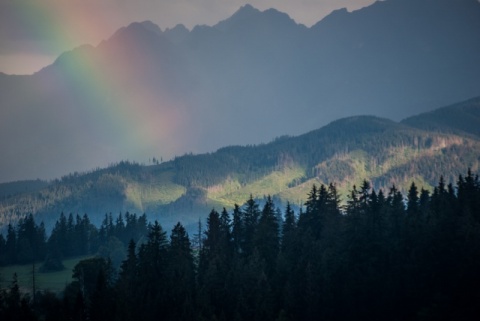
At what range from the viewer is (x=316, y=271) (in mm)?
95125

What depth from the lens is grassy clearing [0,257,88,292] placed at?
150875 mm

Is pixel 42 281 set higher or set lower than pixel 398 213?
lower

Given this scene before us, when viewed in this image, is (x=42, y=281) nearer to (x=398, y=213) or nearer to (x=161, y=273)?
(x=161, y=273)

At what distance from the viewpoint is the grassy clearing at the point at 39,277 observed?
150875 millimetres

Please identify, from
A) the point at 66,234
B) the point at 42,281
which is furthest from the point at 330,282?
the point at 66,234

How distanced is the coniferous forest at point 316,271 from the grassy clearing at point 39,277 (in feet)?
142

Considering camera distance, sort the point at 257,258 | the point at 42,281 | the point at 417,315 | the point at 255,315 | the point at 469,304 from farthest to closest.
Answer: the point at 42,281
the point at 257,258
the point at 255,315
the point at 417,315
the point at 469,304

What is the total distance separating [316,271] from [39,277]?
96.0 metres

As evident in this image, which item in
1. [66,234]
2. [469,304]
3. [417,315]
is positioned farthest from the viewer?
[66,234]

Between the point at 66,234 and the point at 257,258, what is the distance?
114595 millimetres

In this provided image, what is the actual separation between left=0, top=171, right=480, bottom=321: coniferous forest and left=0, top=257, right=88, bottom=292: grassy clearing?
43197 millimetres

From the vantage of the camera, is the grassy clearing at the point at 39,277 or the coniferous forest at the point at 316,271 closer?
the coniferous forest at the point at 316,271

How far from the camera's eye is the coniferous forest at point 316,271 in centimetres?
8756

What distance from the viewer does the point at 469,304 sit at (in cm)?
7762
